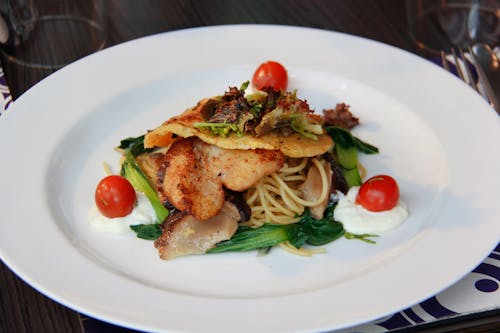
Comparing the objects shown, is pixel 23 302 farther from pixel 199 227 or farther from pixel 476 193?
pixel 476 193

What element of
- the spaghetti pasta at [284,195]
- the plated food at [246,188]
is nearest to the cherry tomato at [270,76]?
the plated food at [246,188]

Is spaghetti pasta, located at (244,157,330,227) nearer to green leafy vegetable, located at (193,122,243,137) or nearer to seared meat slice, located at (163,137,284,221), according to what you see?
seared meat slice, located at (163,137,284,221)

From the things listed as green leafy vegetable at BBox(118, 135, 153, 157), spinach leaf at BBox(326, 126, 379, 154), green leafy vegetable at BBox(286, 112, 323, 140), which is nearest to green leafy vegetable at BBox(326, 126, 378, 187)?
spinach leaf at BBox(326, 126, 379, 154)

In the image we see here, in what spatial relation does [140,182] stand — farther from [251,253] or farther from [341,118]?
[341,118]

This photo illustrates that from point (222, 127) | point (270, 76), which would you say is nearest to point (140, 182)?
point (222, 127)

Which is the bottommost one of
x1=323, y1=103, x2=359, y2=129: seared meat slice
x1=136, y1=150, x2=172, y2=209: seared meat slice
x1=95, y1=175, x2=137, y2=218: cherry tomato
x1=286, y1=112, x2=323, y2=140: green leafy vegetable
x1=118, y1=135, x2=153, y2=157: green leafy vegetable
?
x1=95, y1=175, x2=137, y2=218: cherry tomato

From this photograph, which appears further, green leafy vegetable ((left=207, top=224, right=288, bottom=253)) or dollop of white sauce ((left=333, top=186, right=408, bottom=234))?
dollop of white sauce ((left=333, top=186, right=408, bottom=234))
